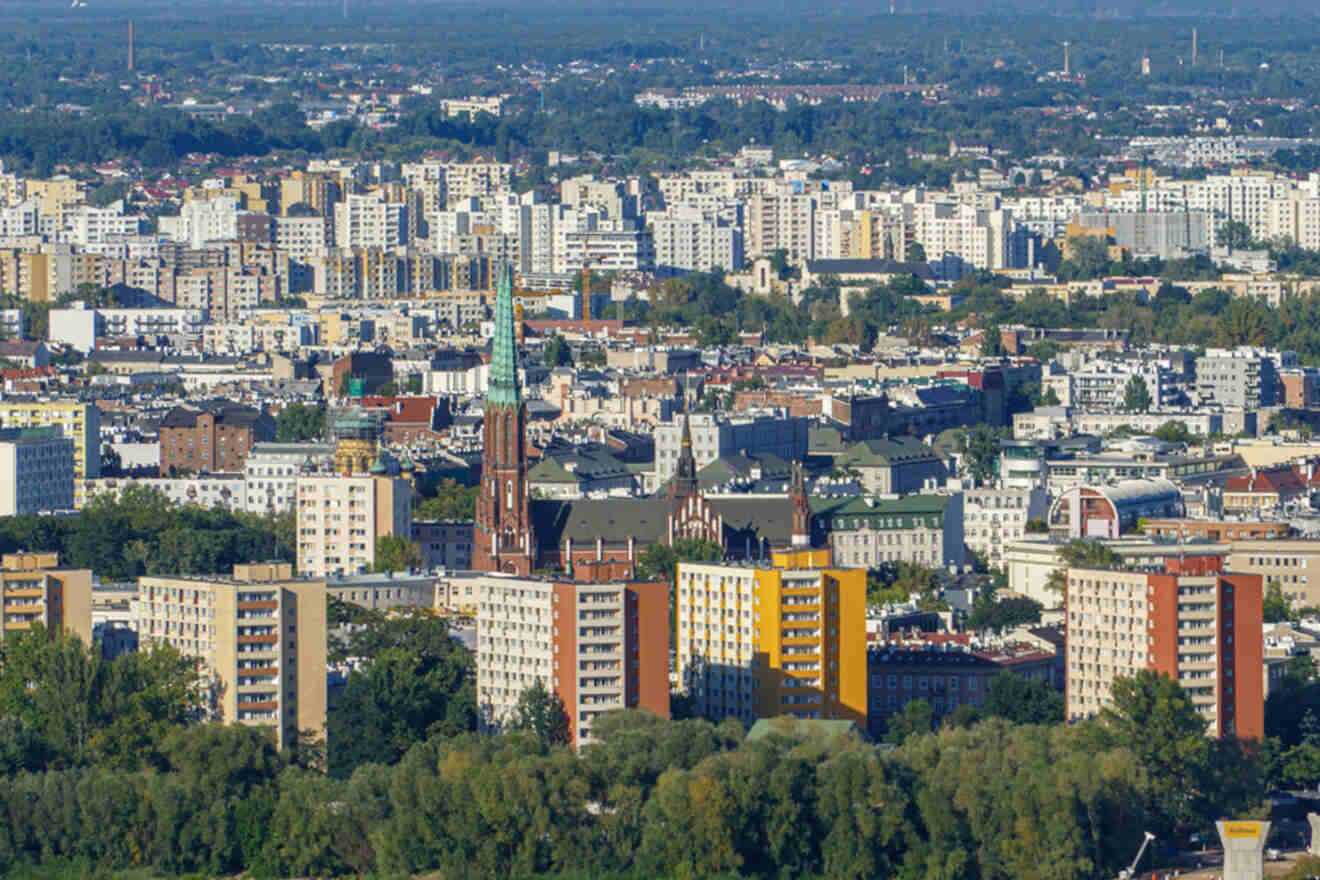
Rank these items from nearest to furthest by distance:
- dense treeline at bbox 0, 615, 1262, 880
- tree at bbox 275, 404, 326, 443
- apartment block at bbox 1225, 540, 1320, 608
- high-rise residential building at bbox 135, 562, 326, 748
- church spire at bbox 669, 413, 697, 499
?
dense treeline at bbox 0, 615, 1262, 880 → high-rise residential building at bbox 135, 562, 326, 748 → apartment block at bbox 1225, 540, 1320, 608 → church spire at bbox 669, 413, 697, 499 → tree at bbox 275, 404, 326, 443

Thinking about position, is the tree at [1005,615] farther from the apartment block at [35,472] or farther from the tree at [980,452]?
the apartment block at [35,472]

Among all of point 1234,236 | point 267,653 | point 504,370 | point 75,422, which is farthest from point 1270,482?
point 1234,236

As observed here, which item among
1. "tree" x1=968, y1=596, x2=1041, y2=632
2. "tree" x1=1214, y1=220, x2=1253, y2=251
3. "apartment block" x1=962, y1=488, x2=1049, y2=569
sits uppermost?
"tree" x1=968, y1=596, x2=1041, y2=632

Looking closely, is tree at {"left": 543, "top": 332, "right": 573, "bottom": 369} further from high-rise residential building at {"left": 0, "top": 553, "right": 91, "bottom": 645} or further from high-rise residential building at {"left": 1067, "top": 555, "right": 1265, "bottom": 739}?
high-rise residential building at {"left": 1067, "top": 555, "right": 1265, "bottom": 739}

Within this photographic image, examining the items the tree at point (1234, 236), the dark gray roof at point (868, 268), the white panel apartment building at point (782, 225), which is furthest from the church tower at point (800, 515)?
the tree at point (1234, 236)

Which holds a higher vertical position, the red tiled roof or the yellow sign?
the yellow sign

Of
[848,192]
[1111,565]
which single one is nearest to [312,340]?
[848,192]

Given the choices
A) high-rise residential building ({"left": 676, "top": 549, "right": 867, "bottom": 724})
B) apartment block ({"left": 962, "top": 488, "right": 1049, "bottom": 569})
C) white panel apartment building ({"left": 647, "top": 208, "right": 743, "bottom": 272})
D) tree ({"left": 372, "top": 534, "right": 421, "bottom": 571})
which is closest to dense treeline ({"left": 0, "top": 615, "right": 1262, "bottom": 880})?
high-rise residential building ({"left": 676, "top": 549, "right": 867, "bottom": 724})
